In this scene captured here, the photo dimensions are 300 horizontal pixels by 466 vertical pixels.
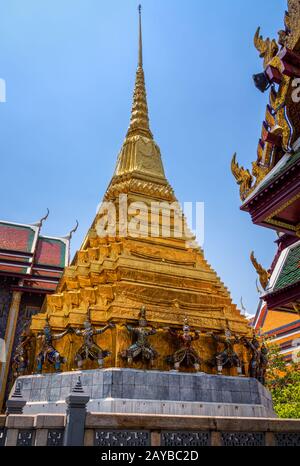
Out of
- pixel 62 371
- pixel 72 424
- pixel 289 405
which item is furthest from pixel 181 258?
pixel 72 424

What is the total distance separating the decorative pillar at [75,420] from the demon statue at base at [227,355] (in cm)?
706

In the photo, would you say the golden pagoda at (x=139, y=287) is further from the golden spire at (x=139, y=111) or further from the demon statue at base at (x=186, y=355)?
the golden spire at (x=139, y=111)

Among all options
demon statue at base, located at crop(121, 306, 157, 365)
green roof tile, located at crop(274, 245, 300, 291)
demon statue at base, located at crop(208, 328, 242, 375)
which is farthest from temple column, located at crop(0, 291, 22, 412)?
green roof tile, located at crop(274, 245, 300, 291)

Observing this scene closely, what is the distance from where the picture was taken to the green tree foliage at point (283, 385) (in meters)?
13.8

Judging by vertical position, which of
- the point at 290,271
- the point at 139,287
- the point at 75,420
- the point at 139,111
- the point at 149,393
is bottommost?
the point at 75,420

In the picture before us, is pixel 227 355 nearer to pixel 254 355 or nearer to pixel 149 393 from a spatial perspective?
pixel 254 355

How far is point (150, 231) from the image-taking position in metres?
14.4

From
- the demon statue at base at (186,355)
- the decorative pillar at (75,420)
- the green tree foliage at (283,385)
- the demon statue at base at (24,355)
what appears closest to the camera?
the decorative pillar at (75,420)

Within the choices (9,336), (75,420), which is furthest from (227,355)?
(9,336)

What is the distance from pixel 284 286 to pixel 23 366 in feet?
27.0

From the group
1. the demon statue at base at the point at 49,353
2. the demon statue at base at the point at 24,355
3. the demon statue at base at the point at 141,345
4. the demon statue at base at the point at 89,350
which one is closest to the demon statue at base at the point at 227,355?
the demon statue at base at the point at 141,345

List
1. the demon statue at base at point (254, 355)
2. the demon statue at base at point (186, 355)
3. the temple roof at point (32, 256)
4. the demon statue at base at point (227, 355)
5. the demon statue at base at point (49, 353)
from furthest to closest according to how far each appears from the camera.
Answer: the temple roof at point (32, 256), the demon statue at base at point (254, 355), the demon statue at base at point (227, 355), the demon statue at base at point (186, 355), the demon statue at base at point (49, 353)

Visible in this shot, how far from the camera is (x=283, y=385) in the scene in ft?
56.1

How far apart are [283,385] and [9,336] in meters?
12.7
